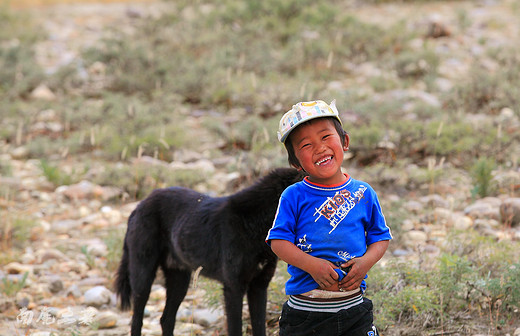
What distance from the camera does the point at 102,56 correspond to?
12.2 m

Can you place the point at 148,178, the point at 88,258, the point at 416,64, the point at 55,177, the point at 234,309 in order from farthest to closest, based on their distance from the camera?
the point at 416,64 → the point at 55,177 → the point at 148,178 → the point at 88,258 → the point at 234,309

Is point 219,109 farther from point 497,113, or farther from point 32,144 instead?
point 497,113

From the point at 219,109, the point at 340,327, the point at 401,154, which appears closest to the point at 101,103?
the point at 219,109

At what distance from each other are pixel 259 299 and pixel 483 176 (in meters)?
3.71

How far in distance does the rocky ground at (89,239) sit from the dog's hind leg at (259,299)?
16.2 inches

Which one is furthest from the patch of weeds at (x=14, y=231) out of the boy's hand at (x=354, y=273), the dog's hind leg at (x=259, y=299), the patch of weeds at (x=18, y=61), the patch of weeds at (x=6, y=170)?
the patch of weeds at (x=18, y=61)

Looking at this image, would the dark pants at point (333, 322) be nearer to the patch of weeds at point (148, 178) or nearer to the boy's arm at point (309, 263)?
the boy's arm at point (309, 263)

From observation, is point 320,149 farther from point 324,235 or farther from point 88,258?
point 88,258

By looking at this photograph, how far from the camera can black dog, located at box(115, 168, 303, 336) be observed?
151 inches

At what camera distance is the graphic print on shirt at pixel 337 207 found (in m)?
2.73

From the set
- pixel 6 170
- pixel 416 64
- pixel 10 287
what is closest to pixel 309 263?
pixel 10 287

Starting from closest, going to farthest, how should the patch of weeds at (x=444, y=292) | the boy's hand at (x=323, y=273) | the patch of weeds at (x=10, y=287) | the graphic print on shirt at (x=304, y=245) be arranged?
the boy's hand at (x=323, y=273)
the graphic print on shirt at (x=304, y=245)
the patch of weeds at (x=444, y=292)
the patch of weeds at (x=10, y=287)

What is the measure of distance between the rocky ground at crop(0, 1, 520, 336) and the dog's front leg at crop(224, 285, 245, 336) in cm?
25

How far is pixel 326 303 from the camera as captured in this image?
272 cm
